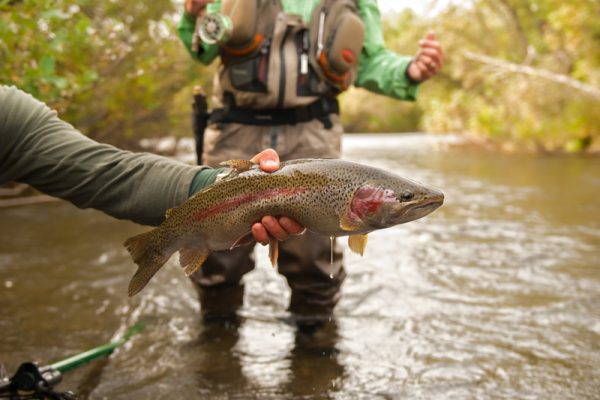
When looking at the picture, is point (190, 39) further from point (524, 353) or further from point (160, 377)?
point (524, 353)

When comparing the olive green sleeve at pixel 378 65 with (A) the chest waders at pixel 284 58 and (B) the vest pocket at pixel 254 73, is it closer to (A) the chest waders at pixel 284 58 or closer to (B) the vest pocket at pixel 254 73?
(A) the chest waders at pixel 284 58

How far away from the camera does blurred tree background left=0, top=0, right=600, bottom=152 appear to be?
4391mm

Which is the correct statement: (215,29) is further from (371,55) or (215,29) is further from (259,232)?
(259,232)

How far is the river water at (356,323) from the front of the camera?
310cm

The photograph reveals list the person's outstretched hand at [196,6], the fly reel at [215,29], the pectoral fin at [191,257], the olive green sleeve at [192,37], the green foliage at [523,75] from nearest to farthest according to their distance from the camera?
the pectoral fin at [191,257], the fly reel at [215,29], the person's outstretched hand at [196,6], the olive green sleeve at [192,37], the green foliage at [523,75]

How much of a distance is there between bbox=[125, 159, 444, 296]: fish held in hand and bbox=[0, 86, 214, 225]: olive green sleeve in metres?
0.10

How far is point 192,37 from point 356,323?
2.11m

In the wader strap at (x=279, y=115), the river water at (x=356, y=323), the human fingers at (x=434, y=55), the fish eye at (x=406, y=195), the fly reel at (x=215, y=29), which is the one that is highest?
the fly reel at (x=215, y=29)

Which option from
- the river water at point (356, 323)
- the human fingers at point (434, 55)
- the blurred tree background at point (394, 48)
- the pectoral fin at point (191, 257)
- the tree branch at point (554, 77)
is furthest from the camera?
the tree branch at point (554, 77)

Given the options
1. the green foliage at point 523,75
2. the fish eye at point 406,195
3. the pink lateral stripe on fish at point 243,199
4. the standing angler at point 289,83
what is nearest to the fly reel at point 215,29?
the standing angler at point 289,83

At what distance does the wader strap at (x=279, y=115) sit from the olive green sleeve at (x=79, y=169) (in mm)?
1366

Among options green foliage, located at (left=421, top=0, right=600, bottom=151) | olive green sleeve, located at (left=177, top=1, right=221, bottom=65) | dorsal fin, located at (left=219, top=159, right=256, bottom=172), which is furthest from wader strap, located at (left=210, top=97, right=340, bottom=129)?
green foliage, located at (left=421, top=0, right=600, bottom=151)

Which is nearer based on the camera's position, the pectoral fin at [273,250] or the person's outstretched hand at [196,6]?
the pectoral fin at [273,250]

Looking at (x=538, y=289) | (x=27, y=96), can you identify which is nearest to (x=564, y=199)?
(x=538, y=289)
